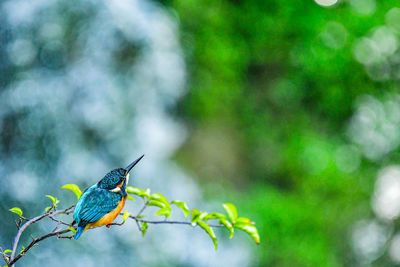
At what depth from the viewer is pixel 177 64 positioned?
1.87m

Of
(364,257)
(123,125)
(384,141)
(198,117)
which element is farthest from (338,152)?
(123,125)

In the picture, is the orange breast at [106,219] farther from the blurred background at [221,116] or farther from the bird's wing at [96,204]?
the blurred background at [221,116]

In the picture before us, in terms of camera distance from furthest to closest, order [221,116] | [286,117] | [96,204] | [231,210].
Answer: [286,117] → [221,116] → [231,210] → [96,204]

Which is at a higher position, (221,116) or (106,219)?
(221,116)

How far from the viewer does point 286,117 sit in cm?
237

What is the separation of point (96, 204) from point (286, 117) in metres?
2.08

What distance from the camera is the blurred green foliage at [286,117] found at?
2137mm

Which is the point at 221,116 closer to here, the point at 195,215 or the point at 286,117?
the point at 286,117

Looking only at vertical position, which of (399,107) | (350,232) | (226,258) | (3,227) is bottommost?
(3,227)

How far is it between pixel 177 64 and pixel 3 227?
1017 millimetres

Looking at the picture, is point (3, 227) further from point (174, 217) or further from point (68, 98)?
point (174, 217)

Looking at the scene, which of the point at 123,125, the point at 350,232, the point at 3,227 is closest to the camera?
the point at 3,227

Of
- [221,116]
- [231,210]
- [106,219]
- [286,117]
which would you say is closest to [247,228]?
[231,210]

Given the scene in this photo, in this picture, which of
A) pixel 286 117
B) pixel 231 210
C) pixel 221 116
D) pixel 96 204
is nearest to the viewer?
pixel 96 204
